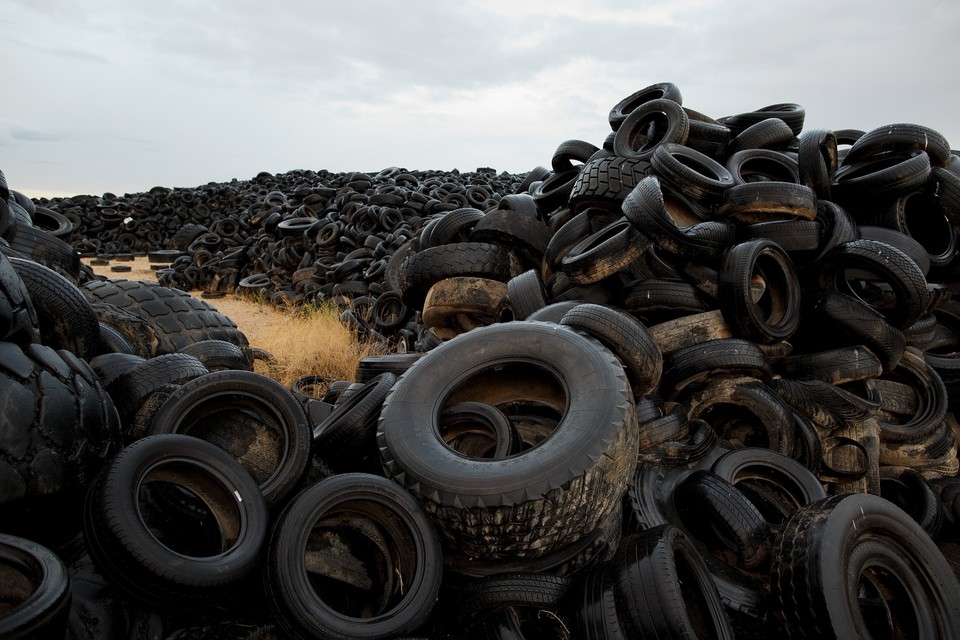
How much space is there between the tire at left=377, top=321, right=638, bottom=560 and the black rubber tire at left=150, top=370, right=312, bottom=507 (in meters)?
0.44

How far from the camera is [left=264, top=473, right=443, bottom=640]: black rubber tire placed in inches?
84.2

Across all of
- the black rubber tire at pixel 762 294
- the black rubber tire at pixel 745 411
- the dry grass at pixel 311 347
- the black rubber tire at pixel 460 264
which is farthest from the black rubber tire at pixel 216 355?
the black rubber tire at pixel 762 294

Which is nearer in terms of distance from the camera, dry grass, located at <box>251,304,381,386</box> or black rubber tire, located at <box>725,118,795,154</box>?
black rubber tire, located at <box>725,118,795,154</box>

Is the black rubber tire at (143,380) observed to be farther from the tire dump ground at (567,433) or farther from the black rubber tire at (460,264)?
the black rubber tire at (460,264)

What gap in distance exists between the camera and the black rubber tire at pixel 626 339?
3.33 meters

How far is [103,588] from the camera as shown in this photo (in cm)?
215

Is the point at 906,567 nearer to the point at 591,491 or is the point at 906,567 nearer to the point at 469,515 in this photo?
the point at 591,491

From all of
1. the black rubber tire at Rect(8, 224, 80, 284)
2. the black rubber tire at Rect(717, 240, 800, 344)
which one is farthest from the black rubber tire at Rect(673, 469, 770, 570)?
the black rubber tire at Rect(8, 224, 80, 284)

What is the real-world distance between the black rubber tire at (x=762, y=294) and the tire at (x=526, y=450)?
4.79 ft

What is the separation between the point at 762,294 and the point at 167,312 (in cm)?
529

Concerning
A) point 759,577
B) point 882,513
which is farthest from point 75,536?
point 882,513

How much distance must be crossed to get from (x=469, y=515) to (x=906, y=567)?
1.92m

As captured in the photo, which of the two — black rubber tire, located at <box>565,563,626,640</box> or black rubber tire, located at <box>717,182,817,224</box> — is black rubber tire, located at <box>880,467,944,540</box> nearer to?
black rubber tire, located at <box>717,182,817,224</box>

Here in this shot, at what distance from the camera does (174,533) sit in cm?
247
